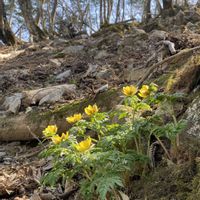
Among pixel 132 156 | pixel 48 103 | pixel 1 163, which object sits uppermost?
pixel 132 156

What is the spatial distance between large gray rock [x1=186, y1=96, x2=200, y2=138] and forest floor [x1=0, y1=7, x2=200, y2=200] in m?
0.22

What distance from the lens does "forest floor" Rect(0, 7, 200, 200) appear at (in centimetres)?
229

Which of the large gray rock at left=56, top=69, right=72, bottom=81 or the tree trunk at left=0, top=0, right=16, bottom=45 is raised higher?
the tree trunk at left=0, top=0, right=16, bottom=45

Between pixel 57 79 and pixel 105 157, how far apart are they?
426cm

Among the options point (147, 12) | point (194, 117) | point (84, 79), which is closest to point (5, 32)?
point (147, 12)

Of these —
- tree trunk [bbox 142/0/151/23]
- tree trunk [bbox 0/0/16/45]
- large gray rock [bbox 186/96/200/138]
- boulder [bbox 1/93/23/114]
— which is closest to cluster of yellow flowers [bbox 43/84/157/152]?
large gray rock [bbox 186/96/200/138]

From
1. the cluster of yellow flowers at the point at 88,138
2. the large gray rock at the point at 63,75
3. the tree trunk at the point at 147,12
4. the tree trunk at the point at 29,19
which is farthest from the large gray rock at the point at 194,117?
the tree trunk at the point at 29,19

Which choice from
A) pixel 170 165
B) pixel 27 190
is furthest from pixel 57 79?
pixel 170 165

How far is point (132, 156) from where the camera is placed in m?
2.11

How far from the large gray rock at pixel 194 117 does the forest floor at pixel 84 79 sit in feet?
0.72

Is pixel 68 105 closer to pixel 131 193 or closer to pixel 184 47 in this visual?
pixel 184 47

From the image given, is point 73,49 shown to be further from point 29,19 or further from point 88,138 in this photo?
point 88,138

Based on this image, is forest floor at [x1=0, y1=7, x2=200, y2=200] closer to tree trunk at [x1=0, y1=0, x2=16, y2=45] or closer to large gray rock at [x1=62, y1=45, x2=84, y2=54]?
large gray rock at [x1=62, y1=45, x2=84, y2=54]

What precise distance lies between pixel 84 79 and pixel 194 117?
3002 mm
